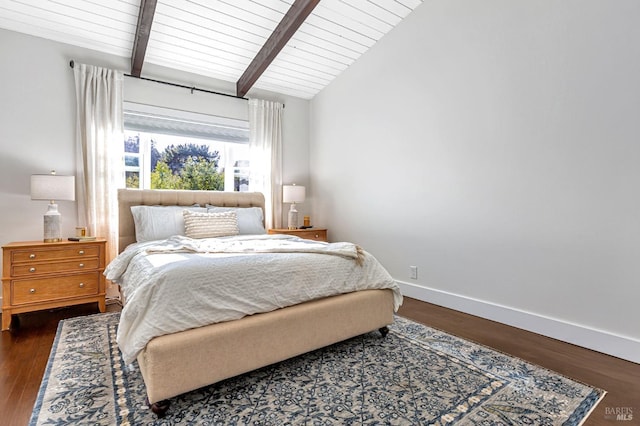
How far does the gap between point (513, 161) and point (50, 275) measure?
13.2 ft

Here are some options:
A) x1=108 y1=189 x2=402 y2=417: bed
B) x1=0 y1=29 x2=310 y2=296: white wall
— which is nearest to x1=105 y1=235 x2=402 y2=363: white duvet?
x1=108 y1=189 x2=402 y2=417: bed

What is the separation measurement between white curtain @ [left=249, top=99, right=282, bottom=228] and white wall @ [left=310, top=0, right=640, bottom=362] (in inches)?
49.7

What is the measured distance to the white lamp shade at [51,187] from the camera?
2.85 m

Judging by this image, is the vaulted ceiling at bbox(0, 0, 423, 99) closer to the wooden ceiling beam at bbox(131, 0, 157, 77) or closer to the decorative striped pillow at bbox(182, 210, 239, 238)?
the wooden ceiling beam at bbox(131, 0, 157, 77)

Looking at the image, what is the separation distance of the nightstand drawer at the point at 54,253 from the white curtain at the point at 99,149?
46 cm

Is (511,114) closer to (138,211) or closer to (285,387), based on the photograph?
(285,387)

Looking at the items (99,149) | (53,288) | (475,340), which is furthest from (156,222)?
(475,340)

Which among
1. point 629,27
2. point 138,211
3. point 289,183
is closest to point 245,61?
point 289,183

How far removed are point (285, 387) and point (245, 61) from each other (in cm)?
365

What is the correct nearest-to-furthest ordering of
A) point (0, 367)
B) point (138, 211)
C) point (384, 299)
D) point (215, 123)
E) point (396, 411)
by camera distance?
1. point (396, 411)
2. point (0, 367)
3. point (384, 299)
4. point (138, 211)
5. point (215, 123)

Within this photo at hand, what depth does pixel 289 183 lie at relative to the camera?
4883 mm

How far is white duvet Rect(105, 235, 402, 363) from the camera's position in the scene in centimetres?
160

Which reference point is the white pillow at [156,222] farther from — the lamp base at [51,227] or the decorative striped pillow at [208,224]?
the lamp base at [51,227]

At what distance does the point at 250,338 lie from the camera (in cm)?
178
